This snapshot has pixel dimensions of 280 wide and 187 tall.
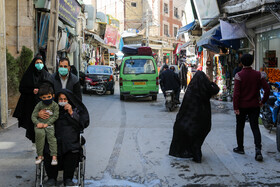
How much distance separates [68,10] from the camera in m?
16.8

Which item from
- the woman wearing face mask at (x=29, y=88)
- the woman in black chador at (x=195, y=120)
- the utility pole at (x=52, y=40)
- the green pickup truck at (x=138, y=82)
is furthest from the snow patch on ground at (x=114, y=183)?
the green pickup truck at (x=138, y=82)

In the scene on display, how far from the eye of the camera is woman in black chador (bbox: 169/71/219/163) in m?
5.71

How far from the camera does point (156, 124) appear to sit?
948 centimetres

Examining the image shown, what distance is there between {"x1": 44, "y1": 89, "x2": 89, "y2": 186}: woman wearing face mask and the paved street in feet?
2.36

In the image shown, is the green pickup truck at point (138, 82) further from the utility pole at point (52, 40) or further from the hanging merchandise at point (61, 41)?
the utility pole at point (52, 40)

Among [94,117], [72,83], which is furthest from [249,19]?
[72,83]

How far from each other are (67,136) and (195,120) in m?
2.49

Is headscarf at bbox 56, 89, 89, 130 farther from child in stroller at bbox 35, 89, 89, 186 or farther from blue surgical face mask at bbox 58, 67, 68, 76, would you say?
blue surgical face mask at bbox 58, 67, 68, 76

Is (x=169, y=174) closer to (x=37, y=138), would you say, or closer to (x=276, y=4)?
(x=37, y=138)

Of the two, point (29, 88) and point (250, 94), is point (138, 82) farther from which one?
point (250, 94)

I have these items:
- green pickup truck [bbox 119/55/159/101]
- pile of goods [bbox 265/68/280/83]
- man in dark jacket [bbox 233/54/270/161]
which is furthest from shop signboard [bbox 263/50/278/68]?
man in dark jacket [bbox 233/54/270/161]

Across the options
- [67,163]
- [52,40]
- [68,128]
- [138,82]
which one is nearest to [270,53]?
[138,82]

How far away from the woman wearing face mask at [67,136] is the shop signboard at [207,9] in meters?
10.5

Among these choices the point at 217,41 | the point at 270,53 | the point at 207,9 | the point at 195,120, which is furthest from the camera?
the point at 207,9
